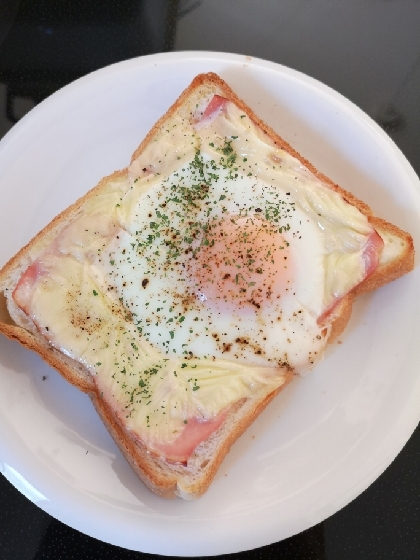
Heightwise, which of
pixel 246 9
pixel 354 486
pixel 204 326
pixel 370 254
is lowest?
pixel 354 486

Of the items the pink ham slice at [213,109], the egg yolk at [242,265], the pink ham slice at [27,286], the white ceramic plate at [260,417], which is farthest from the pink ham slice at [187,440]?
the pink ham slice at [213,109]

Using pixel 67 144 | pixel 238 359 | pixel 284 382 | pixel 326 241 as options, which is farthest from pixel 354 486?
pixel 67 144

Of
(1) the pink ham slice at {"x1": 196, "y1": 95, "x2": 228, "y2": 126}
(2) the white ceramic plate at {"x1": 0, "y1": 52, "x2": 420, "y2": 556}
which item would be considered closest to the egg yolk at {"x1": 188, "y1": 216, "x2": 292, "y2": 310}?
(2) the white ceramic plate at {"x1": 0, "y1": 52, "x2": 420, "y2": 556}

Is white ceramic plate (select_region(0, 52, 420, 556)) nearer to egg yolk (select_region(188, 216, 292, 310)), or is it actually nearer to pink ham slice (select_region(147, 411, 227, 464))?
pink ham slice (select_region(147, 411, 227, 464))

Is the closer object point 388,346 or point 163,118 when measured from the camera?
point 388,346

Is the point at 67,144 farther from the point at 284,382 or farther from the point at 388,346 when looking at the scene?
the point at 388,346

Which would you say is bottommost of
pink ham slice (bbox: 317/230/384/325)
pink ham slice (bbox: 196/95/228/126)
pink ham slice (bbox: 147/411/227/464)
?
pink ham slice (bbox: 147/411/227/464)
